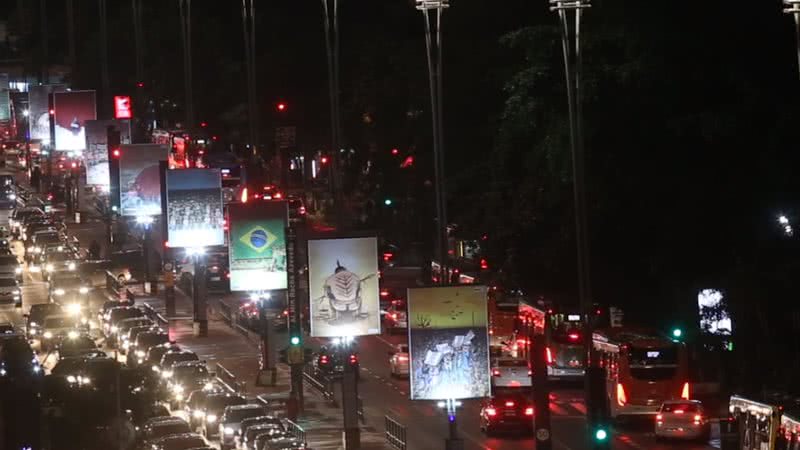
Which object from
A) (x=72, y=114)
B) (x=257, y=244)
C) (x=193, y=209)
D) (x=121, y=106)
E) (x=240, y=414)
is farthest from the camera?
(x=121, y=106)

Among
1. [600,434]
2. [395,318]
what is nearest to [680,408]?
[600,434]

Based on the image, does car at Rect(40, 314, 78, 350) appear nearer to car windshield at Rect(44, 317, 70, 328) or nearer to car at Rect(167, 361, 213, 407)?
car windshield at Rect(44, 317, 70, 328)

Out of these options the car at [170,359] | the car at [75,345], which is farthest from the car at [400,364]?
the car at [75,345]

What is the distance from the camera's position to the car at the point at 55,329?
235 feet

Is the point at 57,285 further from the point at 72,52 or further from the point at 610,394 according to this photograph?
the point at 72,52

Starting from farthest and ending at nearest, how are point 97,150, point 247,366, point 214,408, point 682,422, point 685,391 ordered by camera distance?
point 97,150, point 247,366, point 685,391, point 214,408, point 682,422

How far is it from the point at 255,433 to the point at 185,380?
13.3 meters

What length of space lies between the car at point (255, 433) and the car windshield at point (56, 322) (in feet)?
80.1

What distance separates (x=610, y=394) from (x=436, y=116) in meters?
9.78

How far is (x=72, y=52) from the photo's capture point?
5960 inches

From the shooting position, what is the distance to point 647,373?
56812 millimetres

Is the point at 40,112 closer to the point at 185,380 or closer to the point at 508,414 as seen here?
the point at 185,380

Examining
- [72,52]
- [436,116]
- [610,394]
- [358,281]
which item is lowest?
[610,394]

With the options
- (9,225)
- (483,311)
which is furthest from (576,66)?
(9,225)
